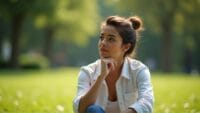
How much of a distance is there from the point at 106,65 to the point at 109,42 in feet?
1.14

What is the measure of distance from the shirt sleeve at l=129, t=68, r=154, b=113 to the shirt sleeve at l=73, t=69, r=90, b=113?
0.53 metres

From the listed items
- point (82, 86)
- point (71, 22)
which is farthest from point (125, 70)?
point (71, 22)

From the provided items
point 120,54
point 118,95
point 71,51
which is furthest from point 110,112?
point 71,51

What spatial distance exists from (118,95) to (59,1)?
1318 inches

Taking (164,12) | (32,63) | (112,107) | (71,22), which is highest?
(164,12)

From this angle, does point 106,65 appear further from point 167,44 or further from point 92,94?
point 167,44

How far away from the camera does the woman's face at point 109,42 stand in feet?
17.4

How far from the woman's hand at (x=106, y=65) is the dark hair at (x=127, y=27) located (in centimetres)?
32

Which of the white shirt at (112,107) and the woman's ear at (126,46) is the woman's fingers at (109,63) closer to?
the woman's ear at (126,46)

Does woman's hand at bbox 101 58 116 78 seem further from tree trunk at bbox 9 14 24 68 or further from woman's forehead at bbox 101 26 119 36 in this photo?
tree trunk at bbox 9 14 24 68

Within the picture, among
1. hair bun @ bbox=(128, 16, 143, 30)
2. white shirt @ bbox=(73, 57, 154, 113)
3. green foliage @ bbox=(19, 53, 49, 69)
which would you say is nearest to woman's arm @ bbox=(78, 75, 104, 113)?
white shirt @ bbox=(73, 57, 154, 113)

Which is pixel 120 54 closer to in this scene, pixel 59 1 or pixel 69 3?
pixel 59 1

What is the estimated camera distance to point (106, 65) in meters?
5.11

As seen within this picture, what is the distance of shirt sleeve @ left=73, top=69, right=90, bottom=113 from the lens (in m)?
5.19
